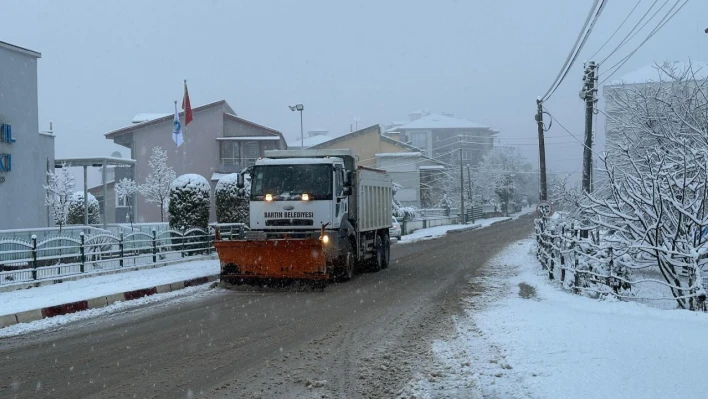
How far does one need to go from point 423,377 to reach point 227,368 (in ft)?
6.84

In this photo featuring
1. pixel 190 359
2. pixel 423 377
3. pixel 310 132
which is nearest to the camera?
pixel 423 377

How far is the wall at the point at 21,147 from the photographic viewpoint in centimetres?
2409

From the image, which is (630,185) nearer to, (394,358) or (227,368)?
(394,358)

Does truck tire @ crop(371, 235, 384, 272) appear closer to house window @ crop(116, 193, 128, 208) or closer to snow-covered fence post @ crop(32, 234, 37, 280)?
snow-covered fence post @ crop(32, 234, 37, 280)

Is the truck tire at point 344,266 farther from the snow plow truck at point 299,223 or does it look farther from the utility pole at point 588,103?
the utility pole at point 588,103

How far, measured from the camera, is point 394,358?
25.9ft

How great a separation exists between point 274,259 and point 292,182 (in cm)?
197

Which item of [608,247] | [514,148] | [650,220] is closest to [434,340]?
[608,247]

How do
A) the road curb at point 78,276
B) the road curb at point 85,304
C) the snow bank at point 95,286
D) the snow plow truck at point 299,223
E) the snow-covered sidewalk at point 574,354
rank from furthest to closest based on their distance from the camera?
1. the snow plow truck at point 299,223
2. the road curb at point 78,276
3. the snow bank at point 95,286
4. the road curb at point 85,304
5. the snow-covered sidewalk at point 574,354

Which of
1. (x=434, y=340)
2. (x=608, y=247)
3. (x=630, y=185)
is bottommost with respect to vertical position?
(x=434, y=340)

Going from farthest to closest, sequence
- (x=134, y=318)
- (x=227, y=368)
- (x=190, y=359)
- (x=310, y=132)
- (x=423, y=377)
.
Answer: (x=310, y=132) < (x=134, y=318) < (x=190, y=359) < (x=227, y=368) < (x=423, y=377)

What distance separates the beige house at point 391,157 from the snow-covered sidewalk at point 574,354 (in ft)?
190

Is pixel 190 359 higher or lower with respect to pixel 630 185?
lower

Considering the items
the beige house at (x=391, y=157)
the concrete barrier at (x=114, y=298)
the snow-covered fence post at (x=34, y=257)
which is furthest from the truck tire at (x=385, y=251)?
the beige house at (x=391, y=157)
